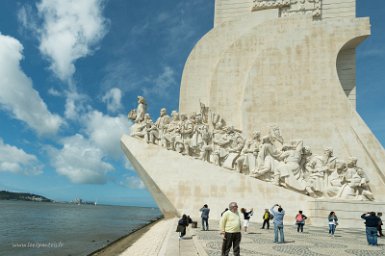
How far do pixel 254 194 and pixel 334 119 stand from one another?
4.80 m

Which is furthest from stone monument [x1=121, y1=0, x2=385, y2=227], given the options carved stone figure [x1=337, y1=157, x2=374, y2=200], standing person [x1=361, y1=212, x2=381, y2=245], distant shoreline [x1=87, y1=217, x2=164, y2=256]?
standing person [x1=361, y1=212, x2=381, y2=245]

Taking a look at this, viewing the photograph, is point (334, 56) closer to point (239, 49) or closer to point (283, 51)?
point (283, 51)

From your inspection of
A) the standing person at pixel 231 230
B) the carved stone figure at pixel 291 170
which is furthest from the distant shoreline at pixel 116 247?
the carved stone figure at pixel 291 170

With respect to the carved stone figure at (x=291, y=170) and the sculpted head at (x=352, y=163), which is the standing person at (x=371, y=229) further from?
the sculpted head at (x=352, y=163)

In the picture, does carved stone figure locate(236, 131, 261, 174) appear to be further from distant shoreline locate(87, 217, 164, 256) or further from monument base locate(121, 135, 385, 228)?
distant shoreline locate(87, 217, 164, 256)

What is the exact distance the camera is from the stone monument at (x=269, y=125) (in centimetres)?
1237

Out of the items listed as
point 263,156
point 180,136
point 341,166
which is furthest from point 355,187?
point 180,136

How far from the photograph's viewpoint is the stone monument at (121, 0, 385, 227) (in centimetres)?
1237

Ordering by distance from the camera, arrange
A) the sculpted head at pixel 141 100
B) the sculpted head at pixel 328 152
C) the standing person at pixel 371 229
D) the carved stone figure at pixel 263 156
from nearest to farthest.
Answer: the standing person at pixel 371 229
the carved stone figure at pixel 263 156
the sculpted head at pixel 328 152
the sculpted head at pixel 141 100

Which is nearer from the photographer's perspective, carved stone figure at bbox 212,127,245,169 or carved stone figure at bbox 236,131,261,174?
carved stone figure at bbox 236,131,261,174

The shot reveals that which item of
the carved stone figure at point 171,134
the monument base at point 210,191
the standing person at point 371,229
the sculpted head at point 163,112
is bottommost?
the standing person at point 371,229

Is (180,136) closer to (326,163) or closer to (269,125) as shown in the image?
(269,125)

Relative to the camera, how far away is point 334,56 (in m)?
15.1

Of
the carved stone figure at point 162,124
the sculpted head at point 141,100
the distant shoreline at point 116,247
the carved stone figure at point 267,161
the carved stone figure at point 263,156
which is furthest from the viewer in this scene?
the sculpted head at point 141,100
